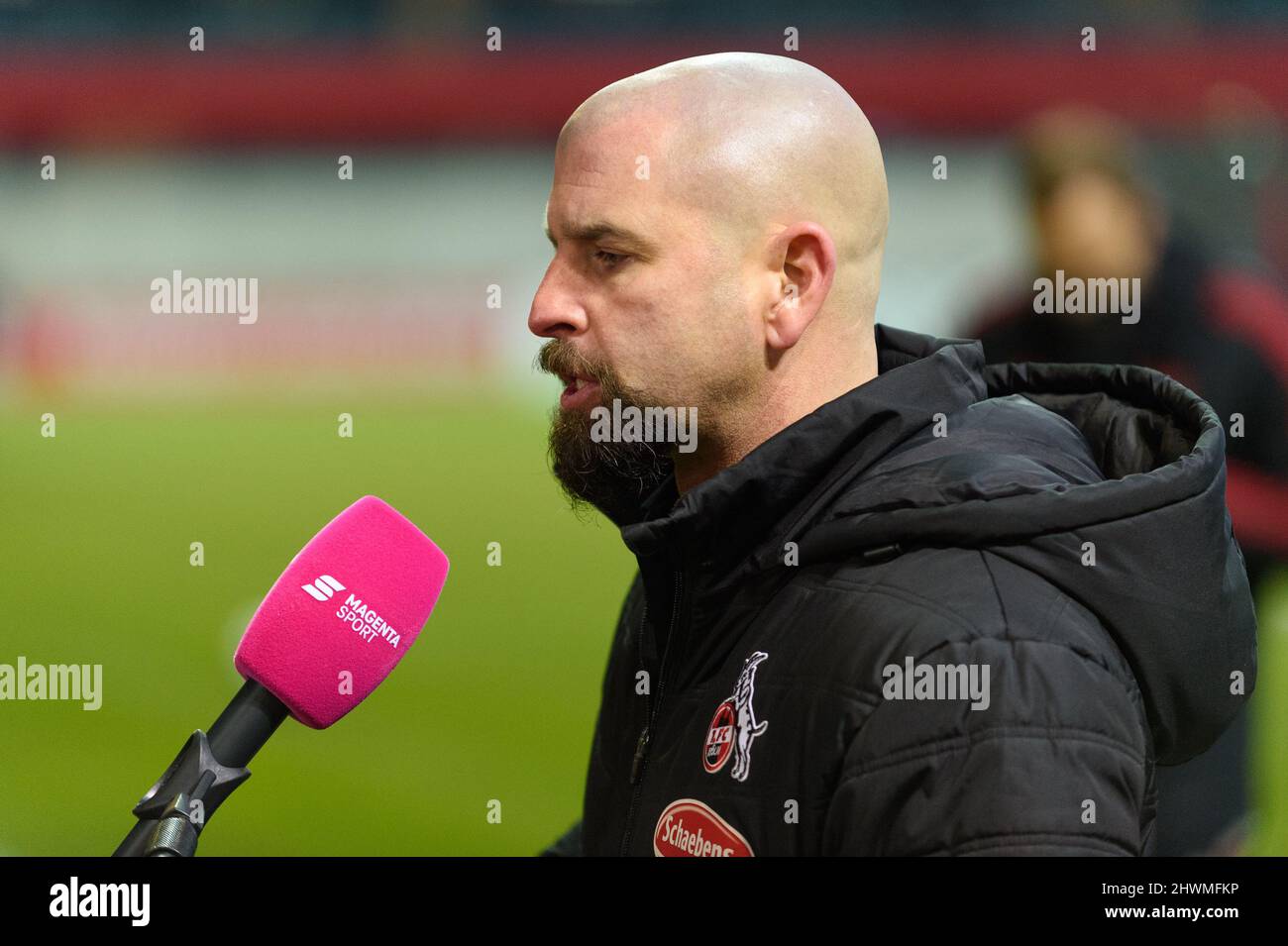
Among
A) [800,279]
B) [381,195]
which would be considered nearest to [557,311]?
[800,279]

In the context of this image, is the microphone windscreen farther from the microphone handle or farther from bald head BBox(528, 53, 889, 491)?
bald head BBox(528, 53, 889, 491)

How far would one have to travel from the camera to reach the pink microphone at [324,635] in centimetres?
110

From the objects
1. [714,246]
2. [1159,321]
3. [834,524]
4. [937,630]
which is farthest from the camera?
[1159,321]

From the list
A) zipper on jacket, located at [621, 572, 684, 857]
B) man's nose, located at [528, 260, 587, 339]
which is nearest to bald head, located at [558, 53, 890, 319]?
man's nose, located at [528, 260, 587, 339]

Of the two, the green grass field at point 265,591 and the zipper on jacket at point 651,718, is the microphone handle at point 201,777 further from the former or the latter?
the green grass field at point 265,591

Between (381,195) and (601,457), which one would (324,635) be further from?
(381,195)

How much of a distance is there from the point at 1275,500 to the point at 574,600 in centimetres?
391

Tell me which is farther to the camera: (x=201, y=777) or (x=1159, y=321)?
(x=1159, y=321)

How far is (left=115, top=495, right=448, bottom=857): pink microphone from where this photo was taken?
110cm

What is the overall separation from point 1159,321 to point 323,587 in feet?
5.94

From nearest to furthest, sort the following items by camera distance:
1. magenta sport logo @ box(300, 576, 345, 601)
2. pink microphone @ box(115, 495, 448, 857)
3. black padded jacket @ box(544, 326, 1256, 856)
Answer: black padded jacket @ box(544, 326, 1256, 856) → pink microphone @ box(115, 495, 448, 857) → magenta sport logo @ box(300, 576, 345, 601)

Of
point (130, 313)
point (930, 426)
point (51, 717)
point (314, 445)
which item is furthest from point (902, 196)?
point (930, 426)

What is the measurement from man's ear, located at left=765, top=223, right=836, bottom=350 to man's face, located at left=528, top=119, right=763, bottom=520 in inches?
0.9

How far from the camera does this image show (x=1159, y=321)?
257 cm
